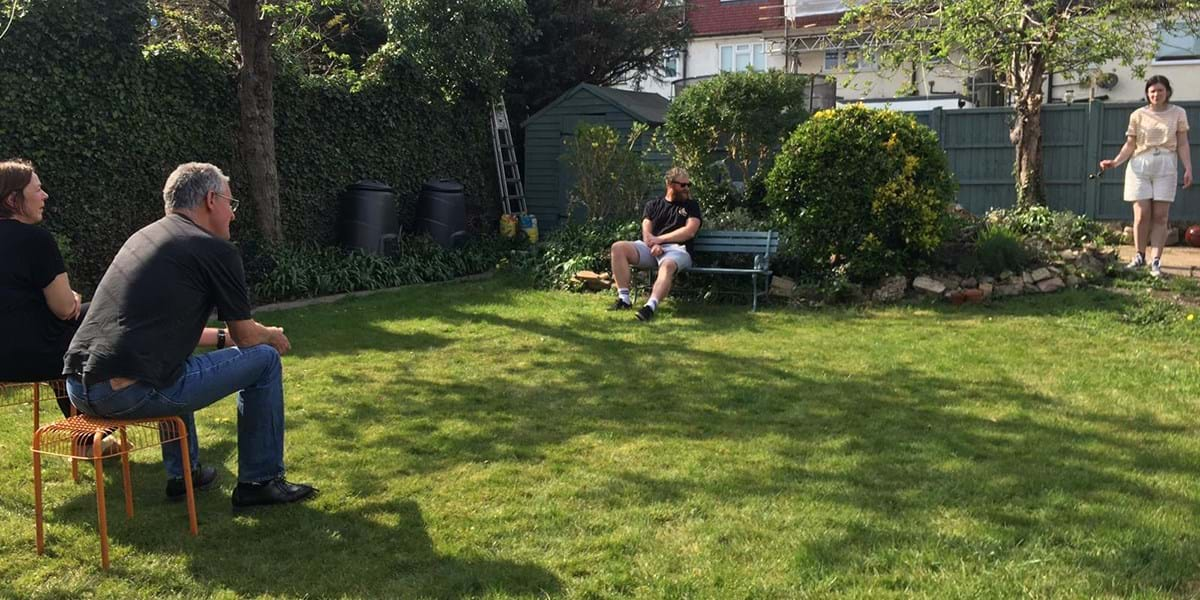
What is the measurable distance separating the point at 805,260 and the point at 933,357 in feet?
8.40

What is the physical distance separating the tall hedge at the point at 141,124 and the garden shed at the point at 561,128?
276cm

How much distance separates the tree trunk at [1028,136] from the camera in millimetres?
12117

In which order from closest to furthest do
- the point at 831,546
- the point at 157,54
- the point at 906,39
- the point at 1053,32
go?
1. the point at 831,546
2. the point at 157,54
3. the point at 1053,32
4. the point at 906,39

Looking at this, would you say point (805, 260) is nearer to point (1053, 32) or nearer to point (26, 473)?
point (1053, 32)

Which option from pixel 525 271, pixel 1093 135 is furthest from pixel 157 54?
pixel 1093 135

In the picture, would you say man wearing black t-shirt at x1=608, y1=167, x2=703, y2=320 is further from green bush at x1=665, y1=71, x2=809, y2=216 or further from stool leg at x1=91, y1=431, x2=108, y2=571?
stool leg at x1=91, y1=431, x2=108, y2=571

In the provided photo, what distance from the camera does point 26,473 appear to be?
13.5ft

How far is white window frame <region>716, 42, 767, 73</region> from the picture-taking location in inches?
969

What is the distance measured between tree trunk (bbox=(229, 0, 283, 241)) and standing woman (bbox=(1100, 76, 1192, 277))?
8485 millimetres

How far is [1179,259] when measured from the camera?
9719mm

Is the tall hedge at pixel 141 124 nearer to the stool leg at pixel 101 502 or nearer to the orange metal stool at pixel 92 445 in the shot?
the orange metal stool at pixel 92 445

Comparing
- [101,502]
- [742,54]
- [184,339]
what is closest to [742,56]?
[742,54]

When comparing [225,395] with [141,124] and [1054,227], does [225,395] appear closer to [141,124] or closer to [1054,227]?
[141,124]

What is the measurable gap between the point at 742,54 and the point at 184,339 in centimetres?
2321
